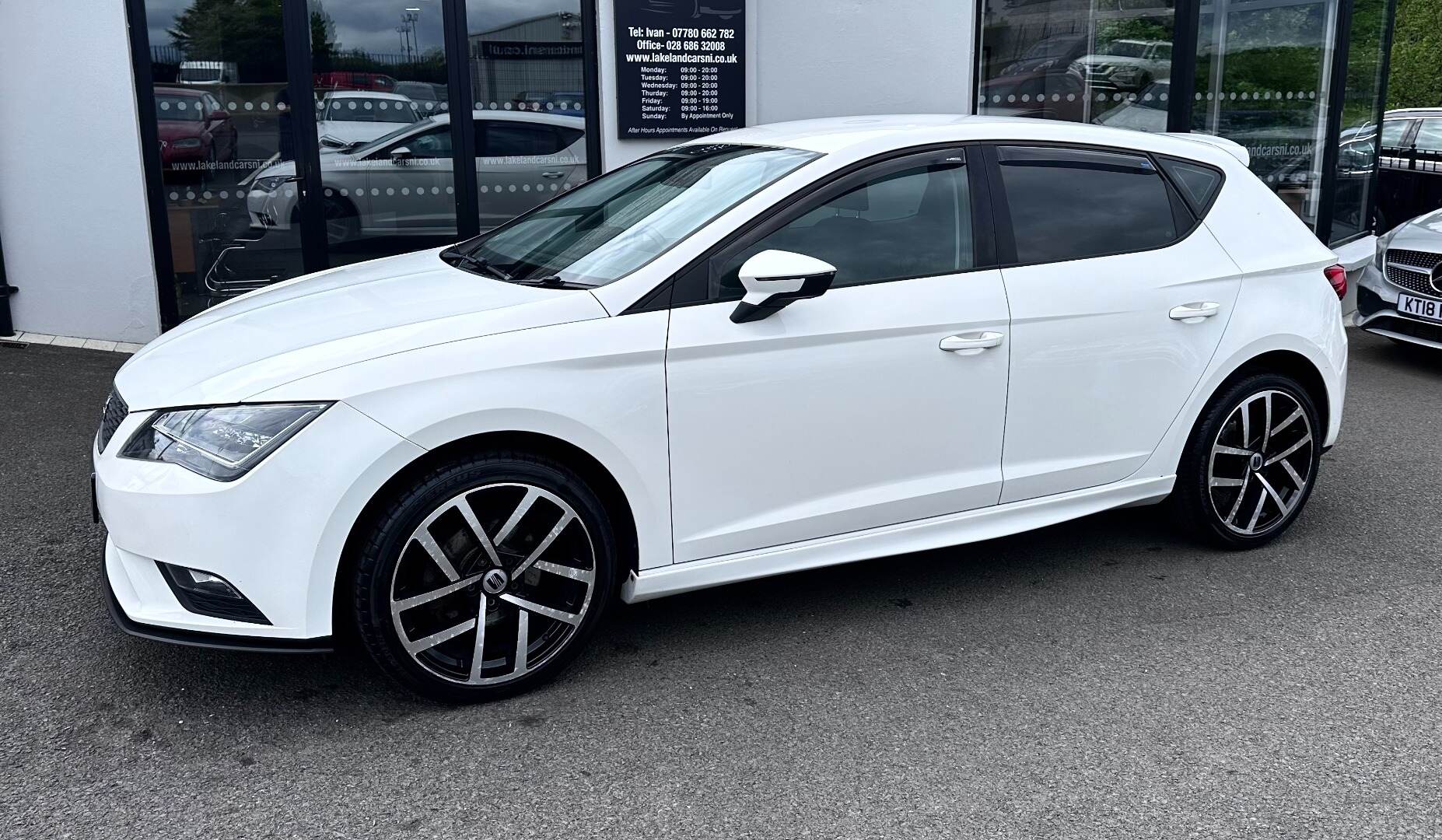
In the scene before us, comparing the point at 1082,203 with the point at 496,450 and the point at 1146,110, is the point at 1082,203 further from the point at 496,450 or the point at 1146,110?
the point at 1146,110

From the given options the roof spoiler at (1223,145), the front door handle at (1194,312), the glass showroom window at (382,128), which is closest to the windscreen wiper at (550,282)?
the front door handle at (1194,312)

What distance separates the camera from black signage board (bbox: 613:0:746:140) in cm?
830

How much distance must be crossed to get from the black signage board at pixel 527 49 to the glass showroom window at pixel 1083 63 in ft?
10.4

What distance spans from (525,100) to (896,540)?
5.53 meters

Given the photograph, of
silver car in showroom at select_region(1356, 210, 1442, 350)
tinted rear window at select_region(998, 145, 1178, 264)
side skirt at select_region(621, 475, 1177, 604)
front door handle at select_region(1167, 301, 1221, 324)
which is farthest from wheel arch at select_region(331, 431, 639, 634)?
silver car in showroom at select_region(1356, 210, 1442, 350)

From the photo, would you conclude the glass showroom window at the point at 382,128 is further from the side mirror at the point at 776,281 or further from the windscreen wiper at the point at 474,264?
the side mirror at the point at 776,281

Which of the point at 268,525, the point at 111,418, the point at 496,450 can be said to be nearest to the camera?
the point at 268,525

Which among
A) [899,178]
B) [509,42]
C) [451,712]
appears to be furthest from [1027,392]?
[509,42]

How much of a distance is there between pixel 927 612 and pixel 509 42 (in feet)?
18.6

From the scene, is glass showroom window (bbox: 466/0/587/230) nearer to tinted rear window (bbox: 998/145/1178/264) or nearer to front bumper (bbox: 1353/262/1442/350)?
tinted rear window (bbox: 998/145/1178/264)

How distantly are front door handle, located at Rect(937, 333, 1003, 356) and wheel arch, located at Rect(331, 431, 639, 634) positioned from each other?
1127mm

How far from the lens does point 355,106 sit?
805cm

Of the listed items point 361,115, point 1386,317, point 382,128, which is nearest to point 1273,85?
point 1386,317

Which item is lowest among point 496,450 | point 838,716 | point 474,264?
point 838,716
